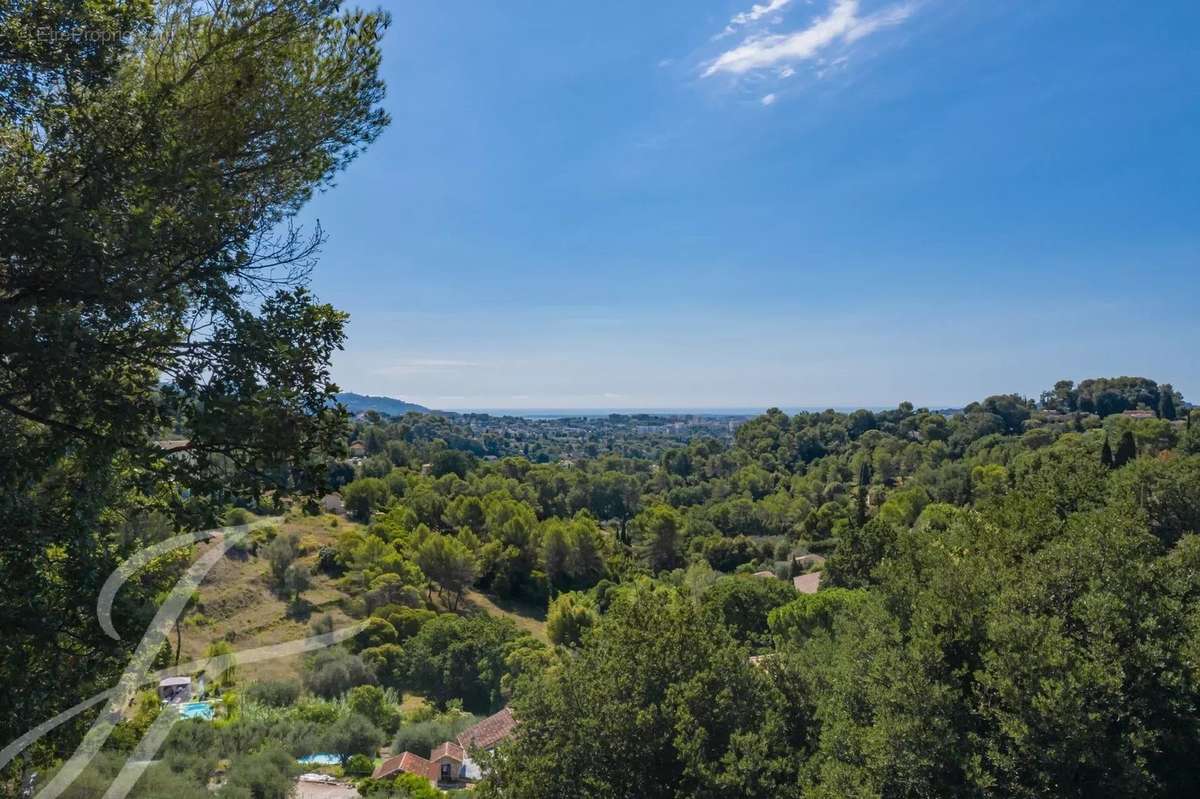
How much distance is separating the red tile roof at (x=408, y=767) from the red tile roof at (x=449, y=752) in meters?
0.33

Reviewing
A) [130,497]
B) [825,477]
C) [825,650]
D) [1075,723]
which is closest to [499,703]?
[825,650]

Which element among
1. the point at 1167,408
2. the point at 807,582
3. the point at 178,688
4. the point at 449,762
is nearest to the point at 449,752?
the point at 449,762

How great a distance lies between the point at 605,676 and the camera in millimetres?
10117

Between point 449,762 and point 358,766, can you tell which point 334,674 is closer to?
point 358,766

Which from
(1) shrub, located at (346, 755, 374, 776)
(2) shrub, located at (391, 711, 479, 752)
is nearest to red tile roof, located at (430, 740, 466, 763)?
(2) shrub, located at (391, 711, 479, 752)

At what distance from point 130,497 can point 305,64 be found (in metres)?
3.18

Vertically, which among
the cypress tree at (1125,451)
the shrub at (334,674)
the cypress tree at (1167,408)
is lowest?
the shrub at (334,674)

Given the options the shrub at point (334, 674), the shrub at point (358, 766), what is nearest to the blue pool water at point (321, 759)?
the shrub at point (358, 766)

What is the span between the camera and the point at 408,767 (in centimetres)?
1709

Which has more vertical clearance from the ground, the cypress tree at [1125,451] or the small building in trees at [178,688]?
the cypress tree at [1125,451]

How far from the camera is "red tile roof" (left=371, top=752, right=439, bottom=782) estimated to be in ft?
55.6

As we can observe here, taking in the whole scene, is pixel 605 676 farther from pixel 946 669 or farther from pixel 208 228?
pixel 208 228

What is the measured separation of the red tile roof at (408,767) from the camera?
55.6 ft

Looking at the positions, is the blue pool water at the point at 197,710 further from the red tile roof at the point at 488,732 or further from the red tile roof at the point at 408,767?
the red tile roof at the point at 488,732
